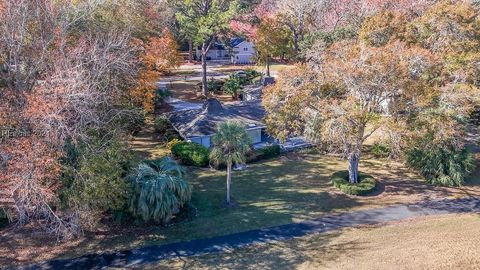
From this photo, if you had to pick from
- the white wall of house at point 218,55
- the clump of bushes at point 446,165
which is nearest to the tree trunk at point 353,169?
the clump of bushes at point 446,165

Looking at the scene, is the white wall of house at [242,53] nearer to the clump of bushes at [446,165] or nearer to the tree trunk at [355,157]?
the clump of bushes at [446,165]

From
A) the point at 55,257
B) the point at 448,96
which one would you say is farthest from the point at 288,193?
the point at 55,257

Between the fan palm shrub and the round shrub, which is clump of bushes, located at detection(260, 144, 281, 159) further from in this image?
the fan palm shrub

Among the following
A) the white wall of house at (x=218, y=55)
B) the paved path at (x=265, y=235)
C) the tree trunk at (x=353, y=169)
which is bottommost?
the paved path at (x=265, y=235)

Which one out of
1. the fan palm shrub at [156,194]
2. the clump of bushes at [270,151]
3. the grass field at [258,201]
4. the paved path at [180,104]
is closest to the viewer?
the grass field at [258,201]

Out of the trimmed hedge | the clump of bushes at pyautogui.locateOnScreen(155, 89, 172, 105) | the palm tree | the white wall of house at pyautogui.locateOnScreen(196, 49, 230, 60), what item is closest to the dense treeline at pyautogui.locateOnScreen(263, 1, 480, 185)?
the trimmed hedge

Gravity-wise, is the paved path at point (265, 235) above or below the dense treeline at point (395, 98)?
below

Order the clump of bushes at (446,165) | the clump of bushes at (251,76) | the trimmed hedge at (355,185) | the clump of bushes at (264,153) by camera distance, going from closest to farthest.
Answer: the trimmed hedge at (355,185) → the clump of bushes at (446,165) → the clump of bushes at (264,153) → the clump of bushes at (251,76)
